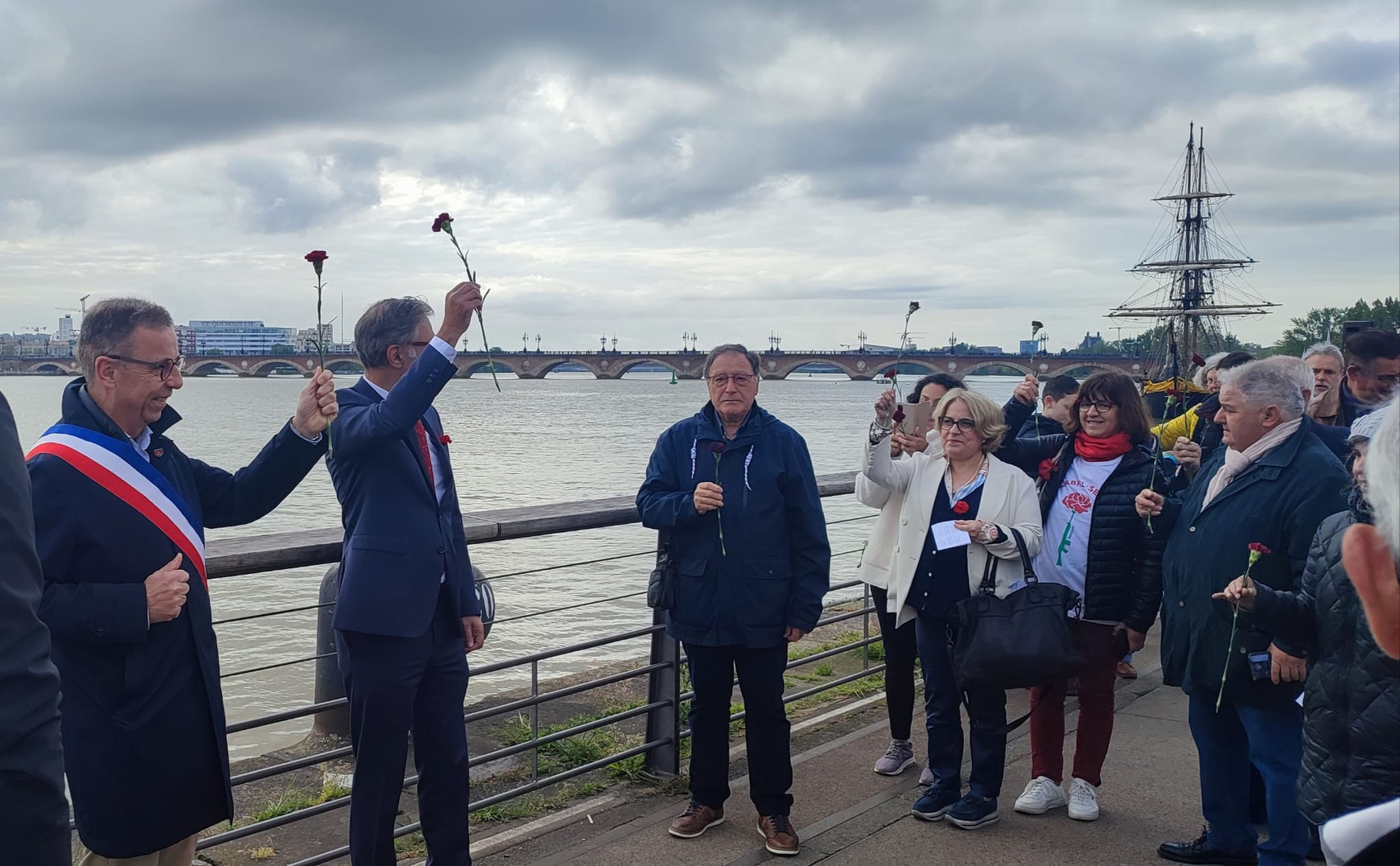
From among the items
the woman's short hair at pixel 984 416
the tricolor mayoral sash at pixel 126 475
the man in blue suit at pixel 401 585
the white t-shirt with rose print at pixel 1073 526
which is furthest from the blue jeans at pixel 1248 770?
the tricolor mayoral sash at pixel 126 475

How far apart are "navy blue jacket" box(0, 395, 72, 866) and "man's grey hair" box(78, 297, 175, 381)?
1.18 m

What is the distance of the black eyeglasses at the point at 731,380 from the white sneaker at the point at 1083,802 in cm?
214

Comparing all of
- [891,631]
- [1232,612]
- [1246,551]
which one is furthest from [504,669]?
[1246,551]

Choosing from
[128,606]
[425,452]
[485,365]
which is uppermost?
[485,365]

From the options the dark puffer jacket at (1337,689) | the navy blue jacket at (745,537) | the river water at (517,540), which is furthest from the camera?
the river water at (517,540)

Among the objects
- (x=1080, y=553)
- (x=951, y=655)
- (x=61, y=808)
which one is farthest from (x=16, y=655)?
(x=1080, y=553)

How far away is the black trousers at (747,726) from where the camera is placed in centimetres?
417

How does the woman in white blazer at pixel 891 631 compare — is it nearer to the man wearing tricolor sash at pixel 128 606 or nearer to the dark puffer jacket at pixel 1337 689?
the dark puffer jacket at pixel 1337 689

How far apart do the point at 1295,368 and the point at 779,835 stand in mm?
2533

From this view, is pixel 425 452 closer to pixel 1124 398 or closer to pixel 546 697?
pixel 546 697

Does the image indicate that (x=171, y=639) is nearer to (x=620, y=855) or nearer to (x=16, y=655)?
(x=16, y=655)

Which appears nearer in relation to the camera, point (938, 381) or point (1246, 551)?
point (1246, 551)

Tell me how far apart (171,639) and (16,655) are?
1.15 m

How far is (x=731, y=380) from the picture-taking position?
167 inches
